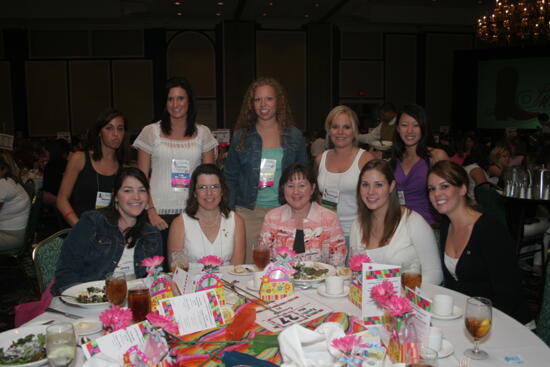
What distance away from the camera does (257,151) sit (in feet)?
10.6

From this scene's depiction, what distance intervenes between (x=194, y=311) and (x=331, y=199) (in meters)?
1.69

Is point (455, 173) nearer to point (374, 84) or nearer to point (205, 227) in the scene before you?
point (205, 227)

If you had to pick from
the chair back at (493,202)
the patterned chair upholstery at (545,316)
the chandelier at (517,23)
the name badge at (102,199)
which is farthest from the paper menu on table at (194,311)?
the chandelier at (517,23)

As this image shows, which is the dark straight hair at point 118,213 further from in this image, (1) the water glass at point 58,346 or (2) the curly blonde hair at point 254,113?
(1) the water glass at point 58,346

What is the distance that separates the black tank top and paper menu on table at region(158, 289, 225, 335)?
5.96 feet

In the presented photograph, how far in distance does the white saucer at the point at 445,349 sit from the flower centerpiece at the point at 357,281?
1.24 feet

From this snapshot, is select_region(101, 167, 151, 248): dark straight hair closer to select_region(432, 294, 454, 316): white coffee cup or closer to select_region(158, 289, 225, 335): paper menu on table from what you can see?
select_region(158, 289, 225, 335): paper menu on table

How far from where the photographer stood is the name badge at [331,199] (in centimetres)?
312

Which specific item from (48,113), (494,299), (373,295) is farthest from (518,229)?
(48,113)

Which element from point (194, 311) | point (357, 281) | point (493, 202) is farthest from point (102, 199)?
point (493, 202)

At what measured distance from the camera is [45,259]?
2496 millimetres

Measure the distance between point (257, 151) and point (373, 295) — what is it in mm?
1854

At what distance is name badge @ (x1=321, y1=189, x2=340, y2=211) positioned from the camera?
3.12 meters

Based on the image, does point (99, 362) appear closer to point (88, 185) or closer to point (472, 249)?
point (472, 249)
